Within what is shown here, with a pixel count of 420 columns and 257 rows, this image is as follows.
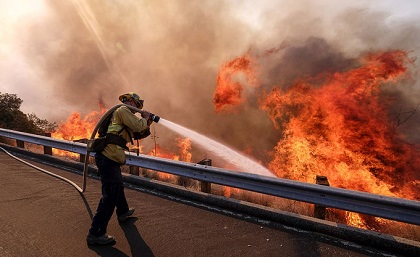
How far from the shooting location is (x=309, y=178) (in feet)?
45.5

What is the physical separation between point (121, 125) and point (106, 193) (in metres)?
0.88

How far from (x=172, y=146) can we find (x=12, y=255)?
26919mm

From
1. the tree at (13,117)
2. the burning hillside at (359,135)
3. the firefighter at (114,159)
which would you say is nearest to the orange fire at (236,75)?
the burning hillside at (359,135)

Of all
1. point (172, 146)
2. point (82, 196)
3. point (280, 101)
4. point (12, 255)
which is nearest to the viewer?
point (12, 255)

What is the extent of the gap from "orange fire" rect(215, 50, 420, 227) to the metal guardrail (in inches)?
387

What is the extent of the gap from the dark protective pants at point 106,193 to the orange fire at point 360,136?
1152cm

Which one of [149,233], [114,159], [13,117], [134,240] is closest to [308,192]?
[149,233]

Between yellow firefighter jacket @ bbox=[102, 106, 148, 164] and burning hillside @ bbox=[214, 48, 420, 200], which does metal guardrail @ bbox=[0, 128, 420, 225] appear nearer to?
yellow firefighter jacket @ bbox=[102, 106, 148, 164]

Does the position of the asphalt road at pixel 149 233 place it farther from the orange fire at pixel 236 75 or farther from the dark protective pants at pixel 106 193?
the orange fire at pixel 236 75

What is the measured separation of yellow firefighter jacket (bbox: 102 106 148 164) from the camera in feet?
12.1

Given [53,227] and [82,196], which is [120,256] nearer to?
[53,227]

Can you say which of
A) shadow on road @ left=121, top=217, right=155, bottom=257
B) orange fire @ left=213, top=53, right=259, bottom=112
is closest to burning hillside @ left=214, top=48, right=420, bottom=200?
orange fire @ left=213, top=53, right=259, bottom=112

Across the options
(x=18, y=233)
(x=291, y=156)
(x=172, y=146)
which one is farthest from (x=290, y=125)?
(x=18, y=233)

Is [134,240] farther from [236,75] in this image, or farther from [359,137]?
[236,75]
